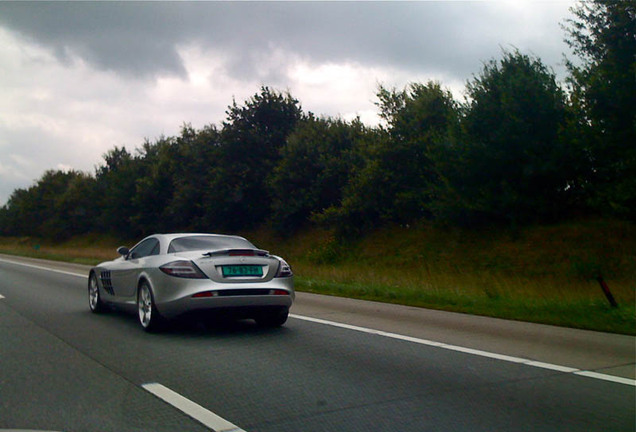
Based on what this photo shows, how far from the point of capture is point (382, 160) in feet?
112

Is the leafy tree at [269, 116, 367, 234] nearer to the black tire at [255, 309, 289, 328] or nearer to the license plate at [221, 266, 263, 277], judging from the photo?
the black tire at [255, 309, 289, 328]

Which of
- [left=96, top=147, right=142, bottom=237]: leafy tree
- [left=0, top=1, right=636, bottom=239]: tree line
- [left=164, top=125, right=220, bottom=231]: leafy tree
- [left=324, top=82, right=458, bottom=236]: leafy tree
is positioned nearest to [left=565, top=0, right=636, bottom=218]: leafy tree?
[left=0, top=1, right=636, bottom=239]: tree line

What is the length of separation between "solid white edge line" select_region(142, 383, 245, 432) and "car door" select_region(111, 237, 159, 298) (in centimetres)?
389

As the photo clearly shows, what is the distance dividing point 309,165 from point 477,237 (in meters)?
16.4

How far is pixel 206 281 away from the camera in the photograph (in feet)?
28.7

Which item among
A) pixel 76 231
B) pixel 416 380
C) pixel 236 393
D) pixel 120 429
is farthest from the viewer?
pixel 76 231

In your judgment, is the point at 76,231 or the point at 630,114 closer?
the point at 630,114

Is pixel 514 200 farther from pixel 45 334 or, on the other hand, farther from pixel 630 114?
pixel 45 334

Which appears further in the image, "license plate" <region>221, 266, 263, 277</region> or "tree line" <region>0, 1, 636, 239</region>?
"tree line" <region>0, 1, 636, 239</region>

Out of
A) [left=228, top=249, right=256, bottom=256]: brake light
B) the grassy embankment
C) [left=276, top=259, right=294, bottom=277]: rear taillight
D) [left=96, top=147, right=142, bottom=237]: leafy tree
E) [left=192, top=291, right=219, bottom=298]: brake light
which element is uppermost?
[left=96, top=147, right=142, bottom=237]: leafy tree

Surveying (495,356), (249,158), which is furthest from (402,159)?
(495,356)

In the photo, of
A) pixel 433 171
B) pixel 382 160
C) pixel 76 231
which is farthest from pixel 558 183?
pixel 76 231

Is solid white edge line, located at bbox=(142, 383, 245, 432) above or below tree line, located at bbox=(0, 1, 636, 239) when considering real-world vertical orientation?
below

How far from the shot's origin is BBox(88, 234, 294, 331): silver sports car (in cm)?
873
